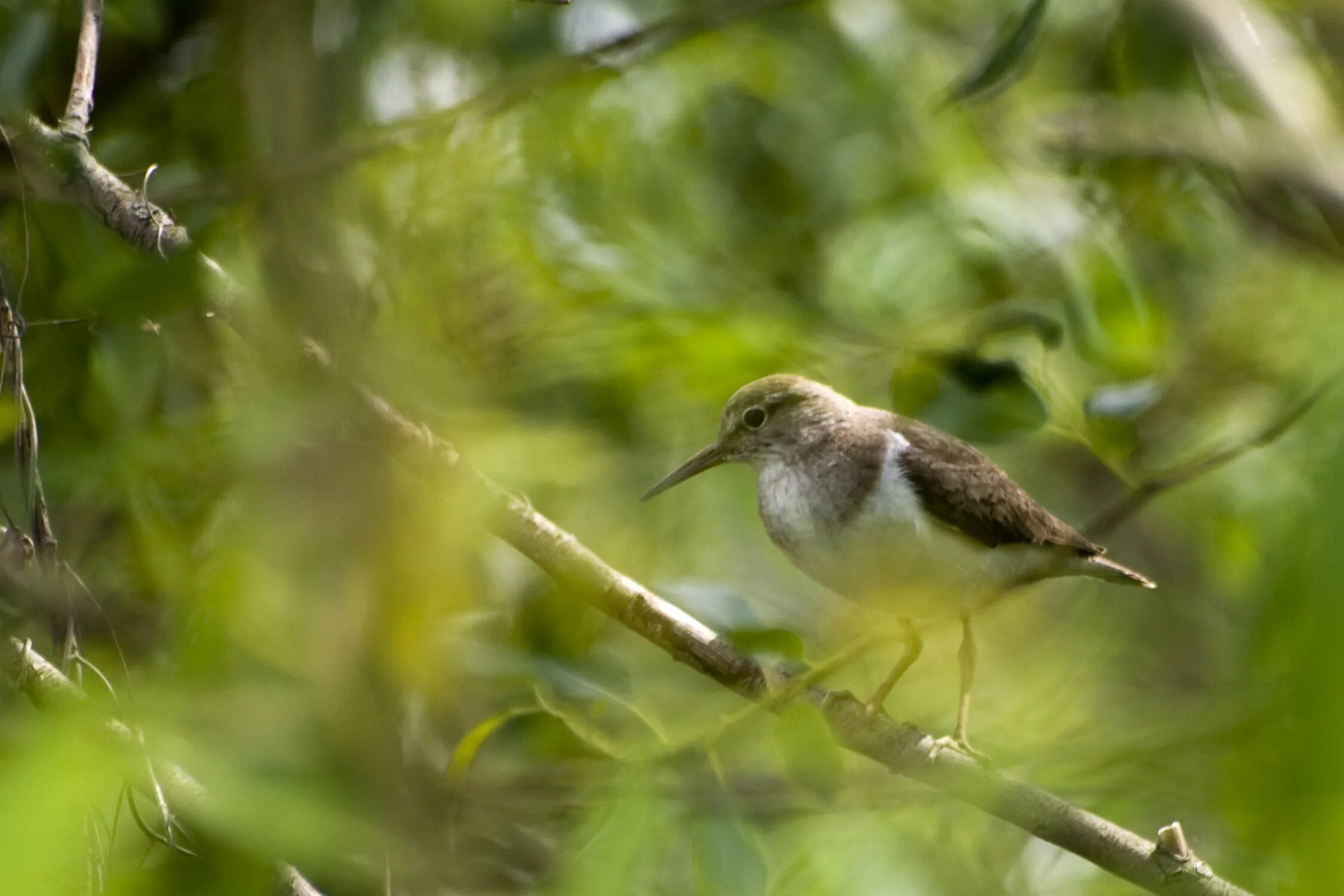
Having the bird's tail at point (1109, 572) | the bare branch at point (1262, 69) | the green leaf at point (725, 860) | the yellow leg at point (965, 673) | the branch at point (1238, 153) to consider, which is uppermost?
the bare branch at point (1262, 69)

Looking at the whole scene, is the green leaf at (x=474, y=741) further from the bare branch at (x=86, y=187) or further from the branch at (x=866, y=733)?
the bare branch at (x=86, y=187)

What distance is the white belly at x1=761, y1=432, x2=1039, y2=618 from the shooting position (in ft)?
12.3

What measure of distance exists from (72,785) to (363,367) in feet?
2.13

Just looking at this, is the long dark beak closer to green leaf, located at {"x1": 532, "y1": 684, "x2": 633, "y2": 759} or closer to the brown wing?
the brown wing

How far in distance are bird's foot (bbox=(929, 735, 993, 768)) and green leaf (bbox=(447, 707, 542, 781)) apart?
1.03 metres

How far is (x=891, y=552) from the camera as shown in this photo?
3744mm

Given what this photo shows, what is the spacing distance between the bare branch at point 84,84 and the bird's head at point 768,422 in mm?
2030

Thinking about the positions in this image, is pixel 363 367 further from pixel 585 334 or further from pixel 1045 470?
pixel 1045 470

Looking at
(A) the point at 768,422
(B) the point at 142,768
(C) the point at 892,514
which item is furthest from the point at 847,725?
(B) the point at 142,768

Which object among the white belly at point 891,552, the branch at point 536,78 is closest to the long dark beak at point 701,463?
the white belly at point 891,552

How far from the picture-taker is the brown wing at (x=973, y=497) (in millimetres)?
3945

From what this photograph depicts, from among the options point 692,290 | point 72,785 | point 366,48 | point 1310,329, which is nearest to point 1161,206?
point 1310,329

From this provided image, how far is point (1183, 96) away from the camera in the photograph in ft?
12.3

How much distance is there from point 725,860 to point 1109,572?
7.79 feet
